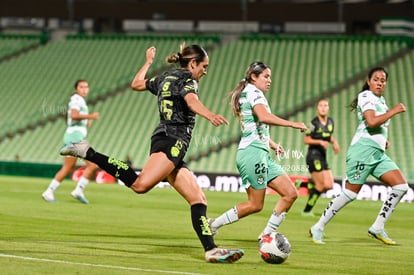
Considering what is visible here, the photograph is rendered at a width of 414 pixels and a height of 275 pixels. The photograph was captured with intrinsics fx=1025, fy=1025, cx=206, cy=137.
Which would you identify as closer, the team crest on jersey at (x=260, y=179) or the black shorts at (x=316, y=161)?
the team crest on jersey at (x=260, y=179)

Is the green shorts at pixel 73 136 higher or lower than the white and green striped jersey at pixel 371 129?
lower

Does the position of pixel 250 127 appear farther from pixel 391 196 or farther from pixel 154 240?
pixel 391 196

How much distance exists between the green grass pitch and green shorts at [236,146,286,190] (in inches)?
33.6

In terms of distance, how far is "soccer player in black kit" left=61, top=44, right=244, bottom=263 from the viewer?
11.1 meters

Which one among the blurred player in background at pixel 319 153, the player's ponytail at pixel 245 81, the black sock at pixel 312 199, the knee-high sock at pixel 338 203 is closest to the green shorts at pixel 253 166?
the player's ponytail at pixel 245 81

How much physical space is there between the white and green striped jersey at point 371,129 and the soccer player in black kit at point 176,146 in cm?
345

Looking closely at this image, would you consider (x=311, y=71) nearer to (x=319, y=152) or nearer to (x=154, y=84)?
(x=319, y=152)

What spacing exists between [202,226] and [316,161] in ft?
34.9

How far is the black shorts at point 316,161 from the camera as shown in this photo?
21344mm

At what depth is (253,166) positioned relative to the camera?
1270cm

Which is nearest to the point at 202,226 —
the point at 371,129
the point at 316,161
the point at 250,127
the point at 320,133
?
the point at 250,127

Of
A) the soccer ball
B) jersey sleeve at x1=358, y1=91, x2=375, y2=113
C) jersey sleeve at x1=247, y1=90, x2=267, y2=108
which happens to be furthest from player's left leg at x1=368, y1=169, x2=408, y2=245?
the soccer ball

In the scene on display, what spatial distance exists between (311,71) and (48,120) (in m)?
10.7

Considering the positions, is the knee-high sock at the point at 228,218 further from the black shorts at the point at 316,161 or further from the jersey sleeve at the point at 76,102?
the black shorts at the point at 316,161
